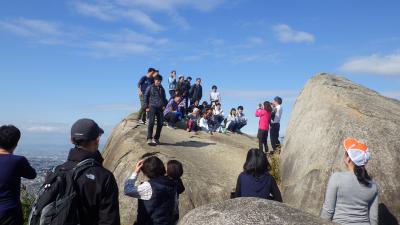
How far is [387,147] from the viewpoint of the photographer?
8.41 meters

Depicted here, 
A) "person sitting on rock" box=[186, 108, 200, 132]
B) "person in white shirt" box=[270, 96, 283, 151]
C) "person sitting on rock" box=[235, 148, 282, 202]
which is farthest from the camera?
"person sitting on rock" box=[186, 108, 200, 132]

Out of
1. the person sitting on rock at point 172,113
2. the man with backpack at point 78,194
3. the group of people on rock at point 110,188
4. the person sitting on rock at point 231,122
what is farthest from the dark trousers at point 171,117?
the man with backpack at point 78,194

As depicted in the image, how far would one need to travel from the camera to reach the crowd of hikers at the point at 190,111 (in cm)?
1231

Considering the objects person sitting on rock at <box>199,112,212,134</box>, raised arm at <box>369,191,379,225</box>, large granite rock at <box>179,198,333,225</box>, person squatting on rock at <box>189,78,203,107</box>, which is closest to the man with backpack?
large granite rock at <box>179,198,333,225</box>

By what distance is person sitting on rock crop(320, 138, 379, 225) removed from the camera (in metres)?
4.58

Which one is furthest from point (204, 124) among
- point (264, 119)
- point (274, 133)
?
point (264, 119)

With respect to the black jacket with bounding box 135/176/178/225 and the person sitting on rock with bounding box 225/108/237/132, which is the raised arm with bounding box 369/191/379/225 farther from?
the person sitting on rock with bounding box 225/108/237/132

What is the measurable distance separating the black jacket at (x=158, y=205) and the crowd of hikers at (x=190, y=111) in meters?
6.60

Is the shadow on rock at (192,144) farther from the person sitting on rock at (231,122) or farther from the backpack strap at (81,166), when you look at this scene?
the backpack strap at (81,166)

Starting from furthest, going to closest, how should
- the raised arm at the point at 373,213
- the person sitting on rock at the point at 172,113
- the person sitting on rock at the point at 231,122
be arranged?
the person sitting on rock at the point at 231,122 → the person sitting on rock at the point at 172,113 → the raised arm at the point at 373,213

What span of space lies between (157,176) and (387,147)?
5.19 metres

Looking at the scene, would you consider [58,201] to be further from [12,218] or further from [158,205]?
[158,205]

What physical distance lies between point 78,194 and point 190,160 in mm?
8239

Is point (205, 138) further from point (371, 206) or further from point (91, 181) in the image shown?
point (91, 181)
